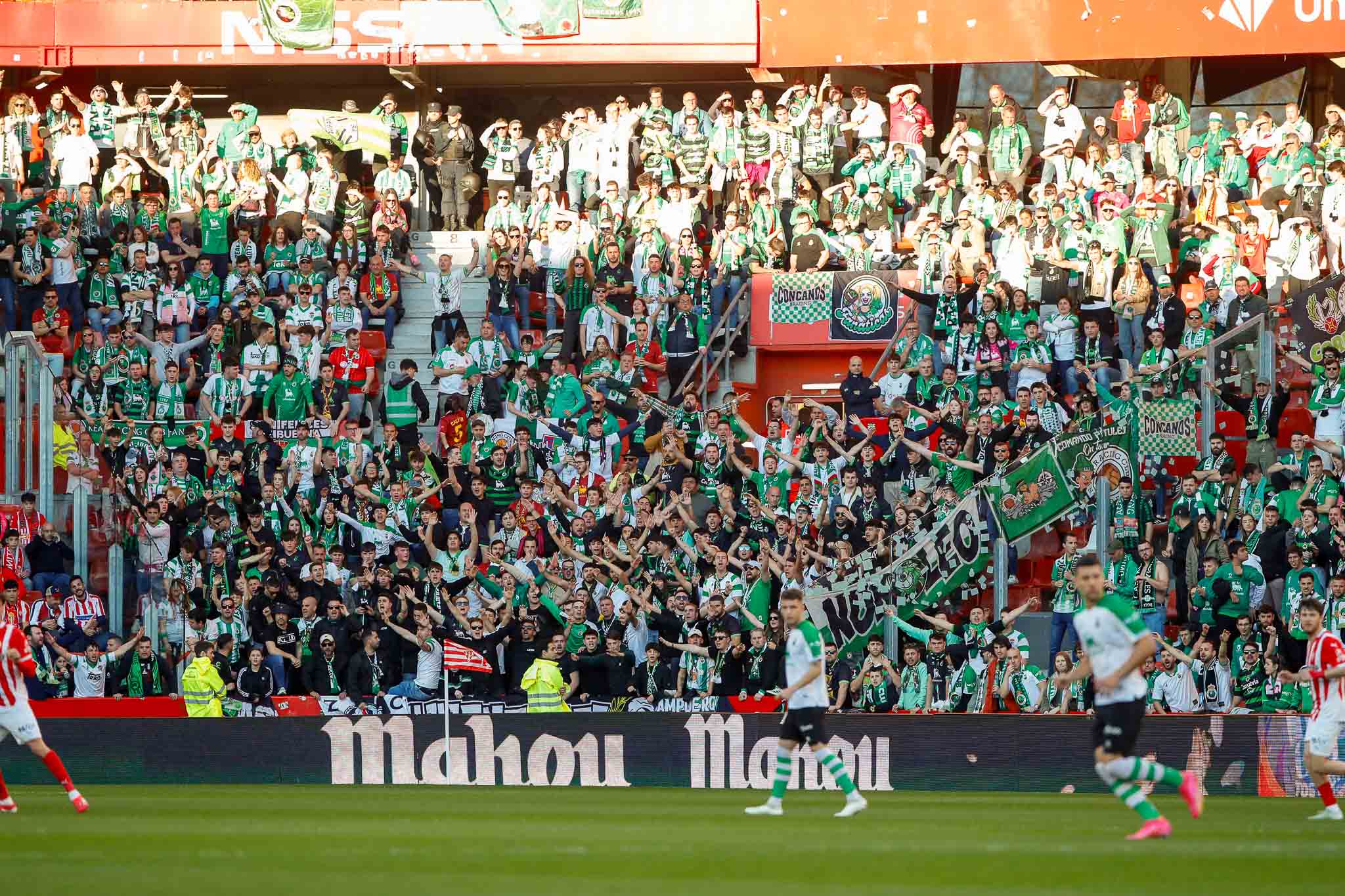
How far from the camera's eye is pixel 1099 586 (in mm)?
12086

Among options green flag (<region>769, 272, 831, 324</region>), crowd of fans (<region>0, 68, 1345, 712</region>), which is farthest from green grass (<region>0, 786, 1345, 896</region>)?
green flag (<region>769, 272, 831, 324</region>)

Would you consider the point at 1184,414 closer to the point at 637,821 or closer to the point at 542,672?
the point at 542,672

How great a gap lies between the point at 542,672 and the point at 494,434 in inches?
168

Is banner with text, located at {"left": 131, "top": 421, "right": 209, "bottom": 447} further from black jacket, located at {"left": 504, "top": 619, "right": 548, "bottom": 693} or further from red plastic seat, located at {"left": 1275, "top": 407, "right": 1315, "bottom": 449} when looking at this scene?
red plastic seat, located at {"left": 1275, "top": 407, "right": 1315, "bottom": 449}

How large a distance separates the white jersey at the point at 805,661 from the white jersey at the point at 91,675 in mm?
9418

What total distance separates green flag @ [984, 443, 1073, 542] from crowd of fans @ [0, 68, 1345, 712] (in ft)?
1.42

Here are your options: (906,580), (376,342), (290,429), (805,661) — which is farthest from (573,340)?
(805,661)

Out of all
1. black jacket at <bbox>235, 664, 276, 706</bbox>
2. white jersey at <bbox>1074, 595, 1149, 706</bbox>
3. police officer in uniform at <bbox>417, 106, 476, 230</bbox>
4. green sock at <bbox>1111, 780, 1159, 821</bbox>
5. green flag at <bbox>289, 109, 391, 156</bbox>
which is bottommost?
black jacket at <bbox>235, 664, 276, 706</bbox>

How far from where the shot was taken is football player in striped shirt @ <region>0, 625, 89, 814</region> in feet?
48.7

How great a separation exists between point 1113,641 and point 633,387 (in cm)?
1264

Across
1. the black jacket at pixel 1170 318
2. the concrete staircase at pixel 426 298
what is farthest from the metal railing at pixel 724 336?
the black jacket at pixel 1170 318

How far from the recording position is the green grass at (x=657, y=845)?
34.9 ft

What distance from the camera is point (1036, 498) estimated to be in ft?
67.5

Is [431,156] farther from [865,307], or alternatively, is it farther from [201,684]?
[201,684]
